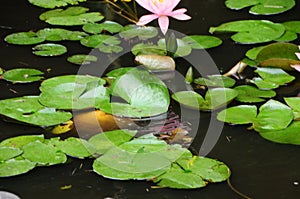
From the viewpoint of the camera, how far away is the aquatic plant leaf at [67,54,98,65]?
72.8 inches

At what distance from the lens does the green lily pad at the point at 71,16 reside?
6.77 feet

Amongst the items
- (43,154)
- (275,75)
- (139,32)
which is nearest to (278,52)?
(275,75)

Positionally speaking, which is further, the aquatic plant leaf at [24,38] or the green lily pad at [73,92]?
the aquatic plant leaf at [24,38]

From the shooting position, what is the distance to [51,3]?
7.11ft

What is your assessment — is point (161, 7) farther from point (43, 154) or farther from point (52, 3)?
point (52, 3)

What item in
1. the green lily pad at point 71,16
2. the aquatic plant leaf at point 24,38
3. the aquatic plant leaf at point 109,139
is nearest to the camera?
the aquatic plant leaf at point 109,139

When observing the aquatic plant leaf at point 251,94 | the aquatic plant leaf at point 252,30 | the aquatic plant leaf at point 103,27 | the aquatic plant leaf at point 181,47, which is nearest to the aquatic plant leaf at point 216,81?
the aquatic plant leaf at point 251,94

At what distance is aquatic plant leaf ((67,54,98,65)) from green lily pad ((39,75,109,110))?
0.36 ft

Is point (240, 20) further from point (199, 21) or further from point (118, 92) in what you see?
point (118, 92)

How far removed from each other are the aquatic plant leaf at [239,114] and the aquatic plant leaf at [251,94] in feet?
0.19

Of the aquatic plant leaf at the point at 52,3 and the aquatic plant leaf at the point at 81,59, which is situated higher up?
the aquatic plant leaf at the point at 52,3

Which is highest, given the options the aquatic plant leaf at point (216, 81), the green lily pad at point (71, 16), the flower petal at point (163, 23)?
the flower petal at point (163, 23)

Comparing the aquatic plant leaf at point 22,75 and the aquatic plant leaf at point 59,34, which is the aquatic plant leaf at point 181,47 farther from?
the aquatic plant leaf at point 22,75

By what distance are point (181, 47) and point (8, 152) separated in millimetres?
651
